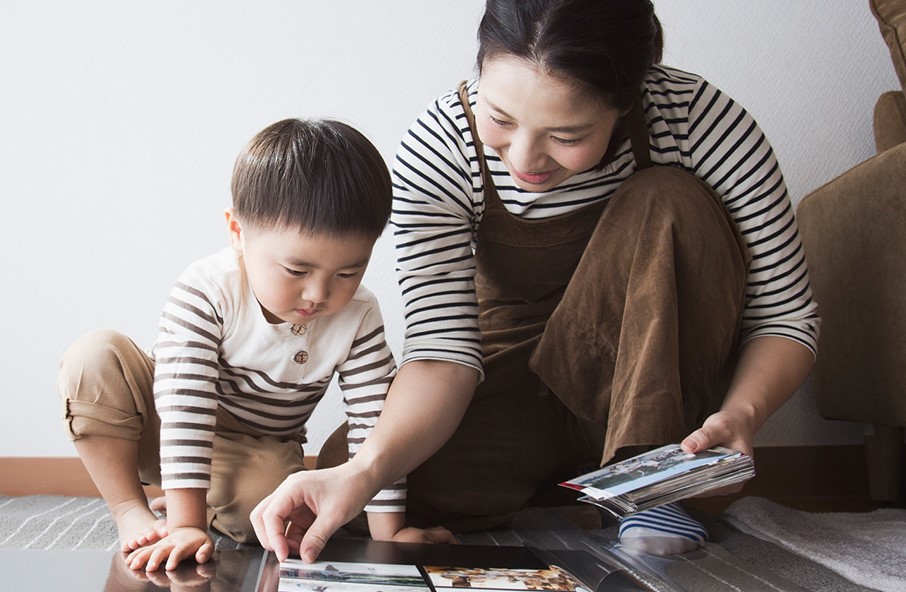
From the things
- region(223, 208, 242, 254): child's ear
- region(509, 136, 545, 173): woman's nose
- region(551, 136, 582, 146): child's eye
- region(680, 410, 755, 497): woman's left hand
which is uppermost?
region(551, 136, 582, 146): child's eye

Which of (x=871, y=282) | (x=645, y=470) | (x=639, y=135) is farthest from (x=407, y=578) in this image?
(x=871, y=282)

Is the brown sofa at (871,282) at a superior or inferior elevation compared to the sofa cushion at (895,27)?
inferior

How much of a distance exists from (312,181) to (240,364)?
0.82ft

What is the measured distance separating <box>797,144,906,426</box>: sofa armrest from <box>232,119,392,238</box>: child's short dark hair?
724 mm

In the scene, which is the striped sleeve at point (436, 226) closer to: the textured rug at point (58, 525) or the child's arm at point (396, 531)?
the child's arm at point (396, 531)

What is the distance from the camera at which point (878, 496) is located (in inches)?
59.0

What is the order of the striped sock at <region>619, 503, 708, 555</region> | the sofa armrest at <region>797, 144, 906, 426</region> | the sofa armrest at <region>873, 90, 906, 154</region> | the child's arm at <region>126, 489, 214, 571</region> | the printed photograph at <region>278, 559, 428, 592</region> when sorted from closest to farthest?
the printed photograph at <region>278, 559, 428, 592</region> → the child's arm at <region>126, 489, 214, 571</region> → the striped sock at <region>619, 503, 708, 555</region> → the sofa armrest at <region>797, 144, 906, 426</region> → the sofa armrest at <region>873, 90, 906, 154</region>

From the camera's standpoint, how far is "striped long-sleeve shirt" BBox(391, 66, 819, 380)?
1.09 meters

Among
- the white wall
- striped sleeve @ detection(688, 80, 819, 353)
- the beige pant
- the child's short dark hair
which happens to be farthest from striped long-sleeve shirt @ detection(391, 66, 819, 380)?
the white wall

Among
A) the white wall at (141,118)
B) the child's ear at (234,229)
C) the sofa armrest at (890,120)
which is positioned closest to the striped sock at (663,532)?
the child's ear at (234,229)

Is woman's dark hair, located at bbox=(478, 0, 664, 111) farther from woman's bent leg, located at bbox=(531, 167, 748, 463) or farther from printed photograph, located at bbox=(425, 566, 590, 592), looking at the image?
printed photograph, located at bbox=(425, 566, 590, 592)

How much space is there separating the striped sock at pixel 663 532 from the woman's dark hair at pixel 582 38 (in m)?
0.49

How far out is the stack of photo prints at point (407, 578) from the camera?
0.75 meters

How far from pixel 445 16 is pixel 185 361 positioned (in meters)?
0.85
